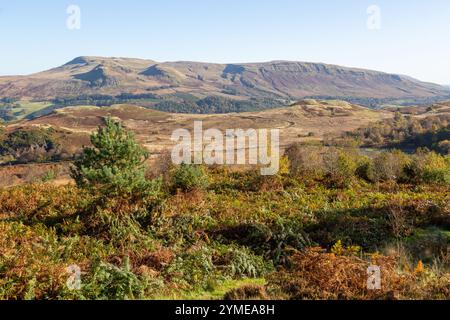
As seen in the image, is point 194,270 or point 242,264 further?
point 242,264

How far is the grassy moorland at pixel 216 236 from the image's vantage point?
332 inches

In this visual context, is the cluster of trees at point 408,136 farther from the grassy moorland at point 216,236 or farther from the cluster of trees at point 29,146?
the cluster of trees at point 29,146

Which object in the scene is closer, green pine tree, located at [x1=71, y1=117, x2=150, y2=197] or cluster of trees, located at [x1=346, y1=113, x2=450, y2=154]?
green pine tree, located at [x1=71, y1=117, x2=150, y2=197]

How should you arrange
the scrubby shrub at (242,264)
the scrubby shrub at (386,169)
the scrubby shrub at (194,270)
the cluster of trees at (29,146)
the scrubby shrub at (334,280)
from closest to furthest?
1. the scrubby shrub at (334,280)
2. the scrubby shrub at (194,270)
3. the scrubby shrub at (242,264)
4. the scrubby shrub at (386,169)
5. the cluster of trees at (29,146)

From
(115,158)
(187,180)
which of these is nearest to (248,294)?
(115,158)

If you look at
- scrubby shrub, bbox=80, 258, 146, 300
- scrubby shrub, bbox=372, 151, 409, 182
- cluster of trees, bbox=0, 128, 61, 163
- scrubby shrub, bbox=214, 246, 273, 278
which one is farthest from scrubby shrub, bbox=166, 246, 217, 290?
cluster of trees, bbox=0, 128, 61, 163

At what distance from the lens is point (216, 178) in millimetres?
23578

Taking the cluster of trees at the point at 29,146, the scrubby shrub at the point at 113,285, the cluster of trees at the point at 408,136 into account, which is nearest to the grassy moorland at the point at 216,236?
the scrubby shrub at the point at 113,285

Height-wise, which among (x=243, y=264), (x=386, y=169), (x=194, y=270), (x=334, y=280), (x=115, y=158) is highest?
(x=115, y=158)

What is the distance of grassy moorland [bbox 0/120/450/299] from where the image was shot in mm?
8438

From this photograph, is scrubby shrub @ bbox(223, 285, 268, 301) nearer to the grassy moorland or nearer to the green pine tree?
the grassy moorland

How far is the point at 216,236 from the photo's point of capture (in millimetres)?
13633

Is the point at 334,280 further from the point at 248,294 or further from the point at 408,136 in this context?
the point at 408,136
